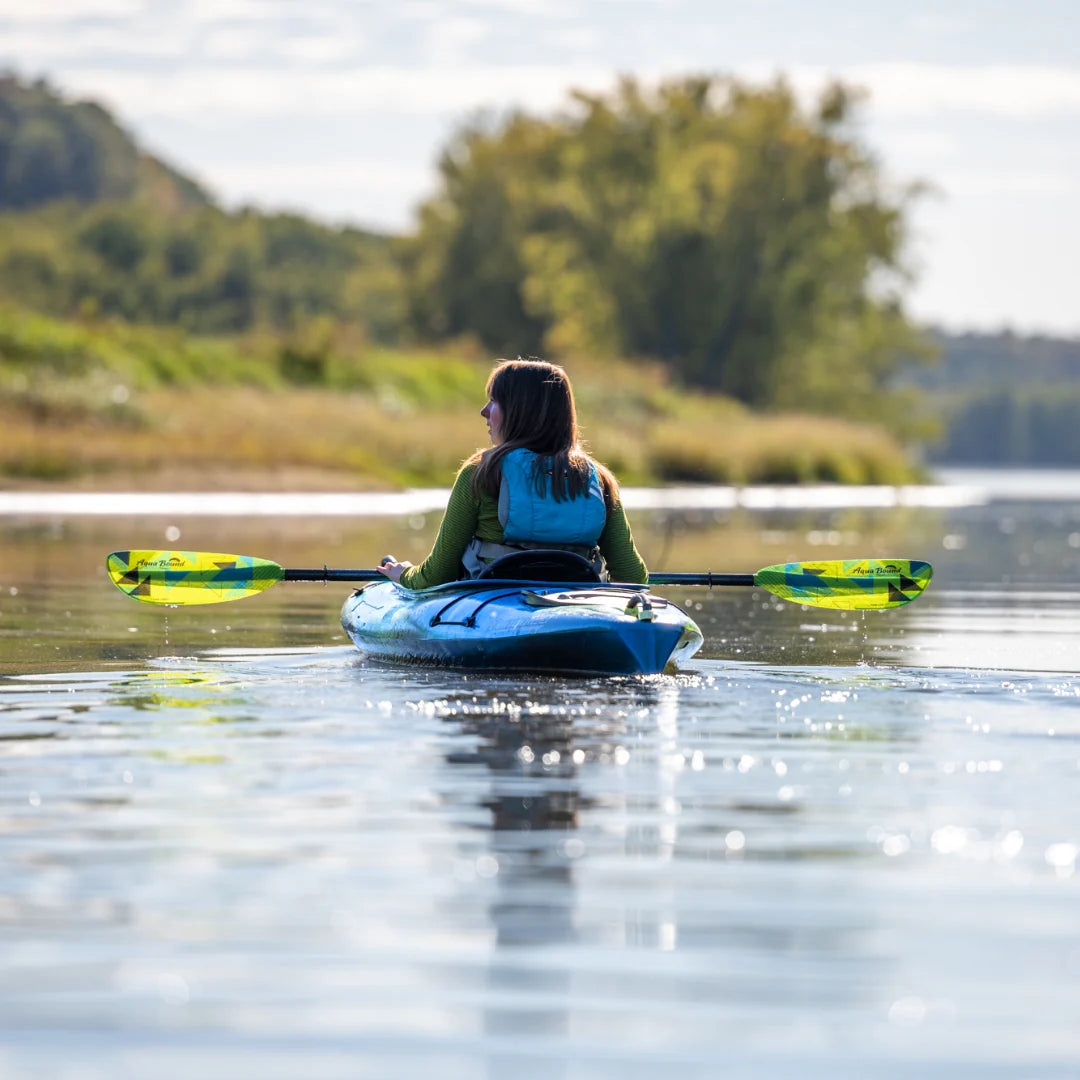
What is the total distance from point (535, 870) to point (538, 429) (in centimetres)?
422

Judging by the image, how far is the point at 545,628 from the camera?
8438 millimetres

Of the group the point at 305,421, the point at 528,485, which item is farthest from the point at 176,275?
the point at 528,485

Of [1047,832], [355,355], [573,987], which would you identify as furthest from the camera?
[355,355]

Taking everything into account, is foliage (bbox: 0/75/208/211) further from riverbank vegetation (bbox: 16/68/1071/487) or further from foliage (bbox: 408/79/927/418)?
foliage (bbox: 408/79/927/418)

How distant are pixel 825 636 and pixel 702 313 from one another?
174 ft

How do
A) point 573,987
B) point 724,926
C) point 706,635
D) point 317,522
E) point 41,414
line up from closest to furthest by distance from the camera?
point 573,987 < point 724,926 < point 706,635 < point 317,522 < point 41,414

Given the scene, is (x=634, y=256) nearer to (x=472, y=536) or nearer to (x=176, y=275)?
(x=176, y=275)

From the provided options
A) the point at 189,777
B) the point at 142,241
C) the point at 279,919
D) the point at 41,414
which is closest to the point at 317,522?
the point at 41,414

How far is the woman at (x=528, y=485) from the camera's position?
892 centimetres

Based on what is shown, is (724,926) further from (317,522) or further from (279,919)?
(317,522)

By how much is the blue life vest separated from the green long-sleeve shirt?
10cm

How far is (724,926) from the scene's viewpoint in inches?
173

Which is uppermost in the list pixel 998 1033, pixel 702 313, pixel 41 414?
pixel 702 313

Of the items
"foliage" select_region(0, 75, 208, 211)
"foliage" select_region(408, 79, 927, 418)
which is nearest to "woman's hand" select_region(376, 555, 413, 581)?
"foliage" select_region(408, 79, 927, 418)
